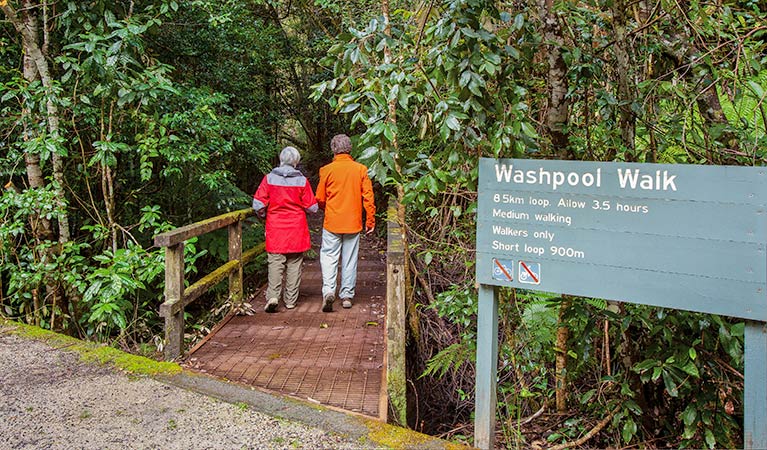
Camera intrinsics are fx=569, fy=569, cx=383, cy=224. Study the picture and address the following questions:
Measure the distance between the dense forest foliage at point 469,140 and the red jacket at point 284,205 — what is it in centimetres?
81

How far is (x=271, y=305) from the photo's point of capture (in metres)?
6.10

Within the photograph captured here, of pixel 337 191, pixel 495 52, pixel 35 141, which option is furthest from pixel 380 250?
pixel 495 52

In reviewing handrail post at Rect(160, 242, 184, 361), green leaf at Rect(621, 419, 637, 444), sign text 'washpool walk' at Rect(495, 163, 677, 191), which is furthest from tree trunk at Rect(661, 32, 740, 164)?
handrail post at Rect(160, 242, 184, 361)

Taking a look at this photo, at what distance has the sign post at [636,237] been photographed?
2.32m

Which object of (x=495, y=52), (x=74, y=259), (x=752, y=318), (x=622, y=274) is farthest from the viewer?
(x=74, y=259)

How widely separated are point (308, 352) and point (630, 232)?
3.08 meters

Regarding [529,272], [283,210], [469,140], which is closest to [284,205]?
[283,210]

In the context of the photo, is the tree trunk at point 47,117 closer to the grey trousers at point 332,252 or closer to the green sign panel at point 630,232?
the grey trousers at point 332,252

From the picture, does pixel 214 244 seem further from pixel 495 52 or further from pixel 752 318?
pixel 752 318

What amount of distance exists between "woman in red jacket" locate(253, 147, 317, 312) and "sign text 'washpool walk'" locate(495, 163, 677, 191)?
3.39 m

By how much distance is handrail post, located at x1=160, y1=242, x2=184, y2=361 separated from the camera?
4.52m

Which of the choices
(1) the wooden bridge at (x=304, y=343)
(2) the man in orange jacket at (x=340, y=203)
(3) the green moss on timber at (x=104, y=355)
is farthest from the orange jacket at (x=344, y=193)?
(3) the green moss on timber at (x=104, y=355)

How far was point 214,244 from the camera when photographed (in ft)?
26.2

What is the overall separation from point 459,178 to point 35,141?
13.3ft
